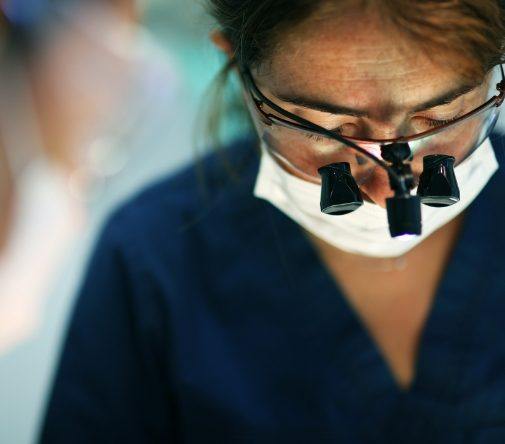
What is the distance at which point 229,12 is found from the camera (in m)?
0.97

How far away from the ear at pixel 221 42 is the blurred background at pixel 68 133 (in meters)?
1.30

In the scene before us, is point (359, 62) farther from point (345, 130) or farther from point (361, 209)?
point (361, 209)

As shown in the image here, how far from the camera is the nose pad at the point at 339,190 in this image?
0.91 meters

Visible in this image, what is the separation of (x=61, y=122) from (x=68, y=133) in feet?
0.20

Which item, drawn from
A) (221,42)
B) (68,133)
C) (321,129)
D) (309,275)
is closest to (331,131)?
(321,129)

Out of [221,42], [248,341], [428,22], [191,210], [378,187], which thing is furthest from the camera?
[191,210]

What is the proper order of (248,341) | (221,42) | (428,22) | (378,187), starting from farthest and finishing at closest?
(248,341) < (221,42) < (378,187) < (428,22)

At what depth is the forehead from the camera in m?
0.85

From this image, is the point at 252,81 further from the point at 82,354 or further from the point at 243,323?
the point at 82,354

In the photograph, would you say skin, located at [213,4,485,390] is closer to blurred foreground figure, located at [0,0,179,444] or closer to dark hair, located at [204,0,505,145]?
dark hair, located at [204,0,505,145]

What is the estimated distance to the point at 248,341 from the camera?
1.25m

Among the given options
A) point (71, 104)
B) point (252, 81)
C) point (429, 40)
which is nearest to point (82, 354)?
point (252, 81)

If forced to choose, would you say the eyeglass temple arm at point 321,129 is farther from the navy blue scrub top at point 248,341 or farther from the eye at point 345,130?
the navy blue scrub top at point 248,341

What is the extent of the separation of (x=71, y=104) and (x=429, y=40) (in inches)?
85.4
